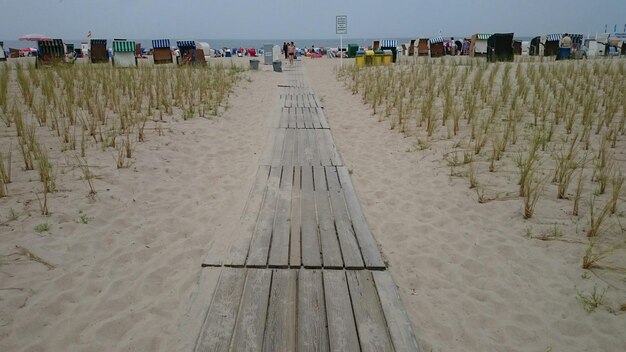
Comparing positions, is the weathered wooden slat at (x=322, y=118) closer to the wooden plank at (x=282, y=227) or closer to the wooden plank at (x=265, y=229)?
the wooden plank at (x=282, y=227)

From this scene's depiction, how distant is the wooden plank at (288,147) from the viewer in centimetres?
483

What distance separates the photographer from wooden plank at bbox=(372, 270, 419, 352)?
1972 millimetres

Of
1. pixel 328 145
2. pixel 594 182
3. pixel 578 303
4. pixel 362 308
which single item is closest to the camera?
pixel 362 308

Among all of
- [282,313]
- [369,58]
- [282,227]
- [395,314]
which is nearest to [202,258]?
[282,227]

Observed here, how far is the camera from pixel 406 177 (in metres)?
4.60

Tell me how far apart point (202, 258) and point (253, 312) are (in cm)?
89

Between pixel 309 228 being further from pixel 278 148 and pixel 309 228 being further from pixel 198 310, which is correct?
pixel 278 148

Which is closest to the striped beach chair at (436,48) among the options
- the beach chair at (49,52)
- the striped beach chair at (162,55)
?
the striped beach chair at (162,55)

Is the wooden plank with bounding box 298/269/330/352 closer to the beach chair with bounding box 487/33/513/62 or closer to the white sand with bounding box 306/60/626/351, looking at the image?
the white sand with bounding box 306/60/626/351

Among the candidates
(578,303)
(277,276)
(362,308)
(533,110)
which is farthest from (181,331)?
(533,110)

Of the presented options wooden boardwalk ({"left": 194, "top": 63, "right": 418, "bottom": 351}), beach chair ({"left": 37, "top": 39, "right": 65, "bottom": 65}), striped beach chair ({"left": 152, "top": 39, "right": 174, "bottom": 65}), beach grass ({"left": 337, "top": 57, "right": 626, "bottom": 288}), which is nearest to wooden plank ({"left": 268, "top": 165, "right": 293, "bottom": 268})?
wooden boardwalk ({"left": 194, "top": 63, "right": 418, "bottom": 351})

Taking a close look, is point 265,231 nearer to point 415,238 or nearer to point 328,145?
point 415,238

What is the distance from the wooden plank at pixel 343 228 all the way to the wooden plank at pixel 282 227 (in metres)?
0.43

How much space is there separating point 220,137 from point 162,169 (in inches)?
65.9
